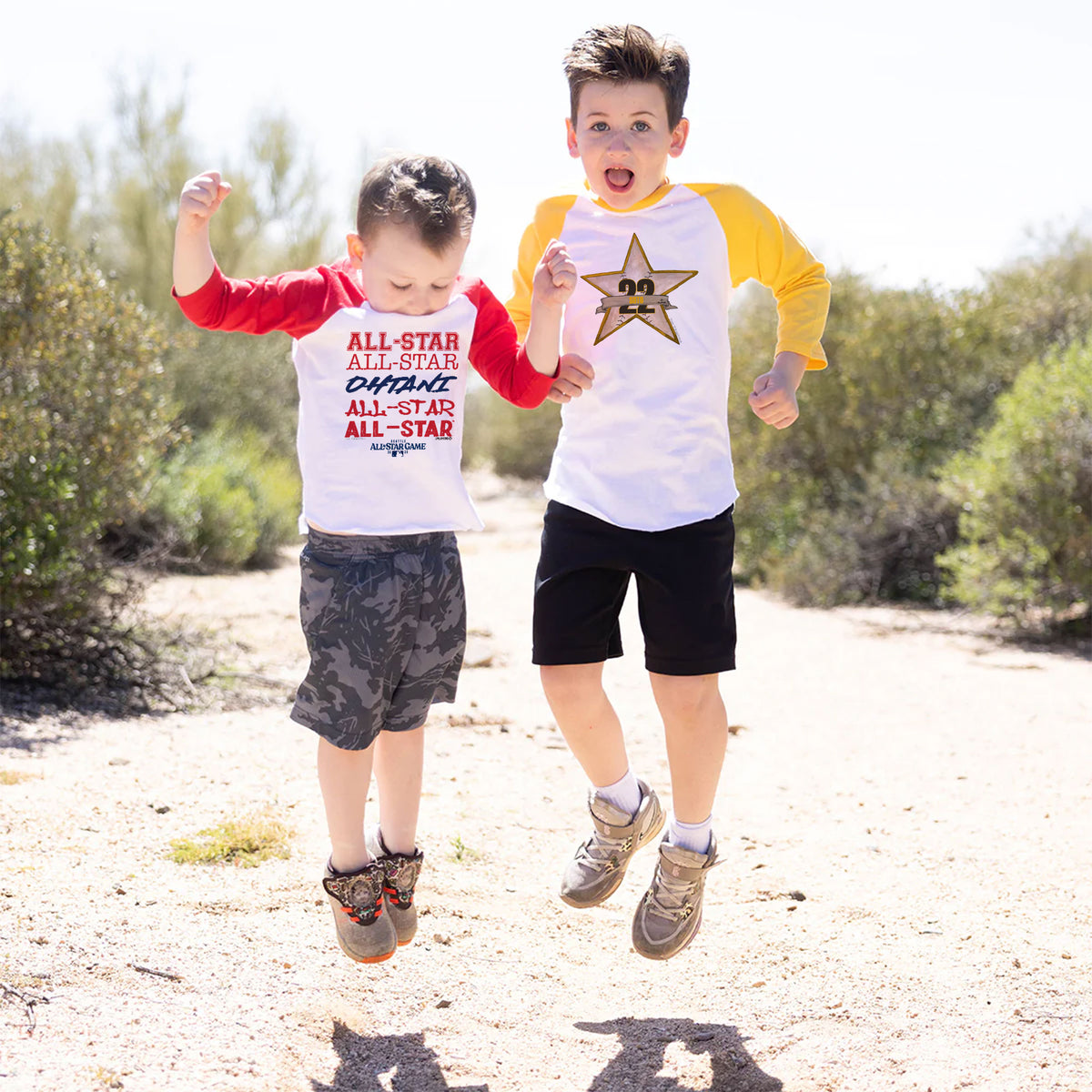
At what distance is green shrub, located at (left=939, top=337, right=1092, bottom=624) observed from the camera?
342 inches

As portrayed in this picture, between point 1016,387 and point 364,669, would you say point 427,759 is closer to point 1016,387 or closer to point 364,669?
point 364,669

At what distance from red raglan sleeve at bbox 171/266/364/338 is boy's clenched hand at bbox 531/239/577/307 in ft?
1.36

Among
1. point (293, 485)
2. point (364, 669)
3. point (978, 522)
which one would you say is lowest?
point (293, 485)

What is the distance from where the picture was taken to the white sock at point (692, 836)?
3104 millimetres

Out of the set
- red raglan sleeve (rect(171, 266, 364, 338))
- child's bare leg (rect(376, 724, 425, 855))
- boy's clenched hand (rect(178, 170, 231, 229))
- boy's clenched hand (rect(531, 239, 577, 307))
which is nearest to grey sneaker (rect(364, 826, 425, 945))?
child's bare leg (rect(376, 724, 425, 855))

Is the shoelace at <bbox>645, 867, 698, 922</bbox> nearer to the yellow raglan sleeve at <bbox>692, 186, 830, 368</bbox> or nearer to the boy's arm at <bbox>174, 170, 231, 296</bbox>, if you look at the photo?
the yellow raglan sleeve at <bbox>692, 186, 830, 368</bbox>

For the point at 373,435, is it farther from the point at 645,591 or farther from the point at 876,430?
the point at 876,430

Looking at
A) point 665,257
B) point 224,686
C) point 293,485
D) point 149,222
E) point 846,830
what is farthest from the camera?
point 149,222

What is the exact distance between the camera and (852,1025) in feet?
9.62

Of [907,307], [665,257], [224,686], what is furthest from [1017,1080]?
[907,307]

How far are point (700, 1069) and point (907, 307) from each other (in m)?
10.3

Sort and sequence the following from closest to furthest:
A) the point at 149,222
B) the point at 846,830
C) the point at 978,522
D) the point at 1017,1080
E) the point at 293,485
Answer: the point at 1017,1080 → the point at 846,830 → the point at 978,522 → the point at 293,485 → the point at 149,222

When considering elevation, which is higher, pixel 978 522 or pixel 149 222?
pixel 149 222

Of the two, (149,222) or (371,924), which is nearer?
(371,924)
